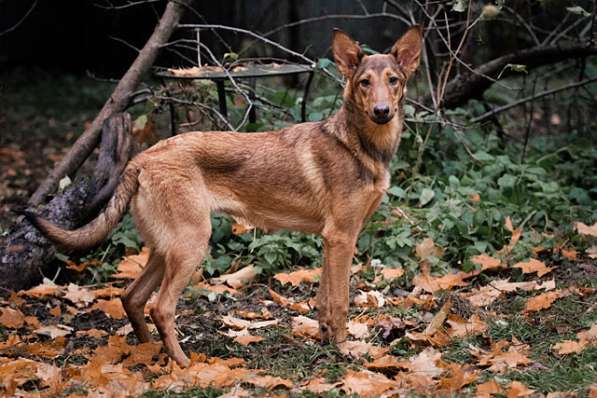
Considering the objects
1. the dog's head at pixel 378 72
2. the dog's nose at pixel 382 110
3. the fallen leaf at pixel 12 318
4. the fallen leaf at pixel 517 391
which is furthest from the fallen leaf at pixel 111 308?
the fallen leaf at pixel 517 391

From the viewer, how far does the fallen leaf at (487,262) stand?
636 cm

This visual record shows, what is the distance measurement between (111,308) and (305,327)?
1.46 m

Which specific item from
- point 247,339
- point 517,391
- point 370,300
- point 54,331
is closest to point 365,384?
point 517,391

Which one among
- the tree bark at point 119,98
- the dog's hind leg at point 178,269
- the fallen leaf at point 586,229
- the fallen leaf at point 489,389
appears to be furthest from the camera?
the tree bark at point 119,98

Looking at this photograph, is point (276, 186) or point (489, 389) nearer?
point (489, 389)

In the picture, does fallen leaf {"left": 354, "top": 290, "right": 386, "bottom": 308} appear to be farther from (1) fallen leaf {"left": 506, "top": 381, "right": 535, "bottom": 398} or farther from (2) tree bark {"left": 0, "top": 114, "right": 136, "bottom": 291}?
(2) tree bark {"left": 0, "top": 114, "right": 136, "bottom": 291}

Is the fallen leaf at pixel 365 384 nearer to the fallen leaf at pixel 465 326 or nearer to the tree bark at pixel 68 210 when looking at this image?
the fallen leaf at pixel 465 326

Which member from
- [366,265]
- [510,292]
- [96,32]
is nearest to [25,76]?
[96,32]

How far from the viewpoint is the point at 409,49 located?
17.2 ft

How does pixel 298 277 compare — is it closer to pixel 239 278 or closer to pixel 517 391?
pixel 239 278

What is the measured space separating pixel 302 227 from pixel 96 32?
1057cm

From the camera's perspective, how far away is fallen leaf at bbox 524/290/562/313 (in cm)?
554

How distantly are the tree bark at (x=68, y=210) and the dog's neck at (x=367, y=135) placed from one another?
2376 mm

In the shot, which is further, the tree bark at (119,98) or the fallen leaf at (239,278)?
the tree bark at (119,98)
